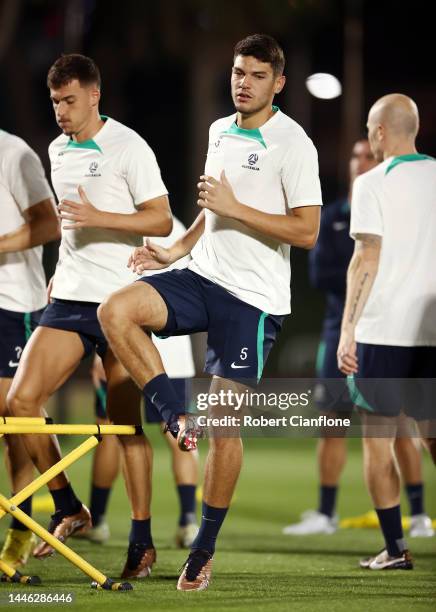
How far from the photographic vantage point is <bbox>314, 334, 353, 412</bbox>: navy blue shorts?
6.86 meters

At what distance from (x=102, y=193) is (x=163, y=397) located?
119 cm

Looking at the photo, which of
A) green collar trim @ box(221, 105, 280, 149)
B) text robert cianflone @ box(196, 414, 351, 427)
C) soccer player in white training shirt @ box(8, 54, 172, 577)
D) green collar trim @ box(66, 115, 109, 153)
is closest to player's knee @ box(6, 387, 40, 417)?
soccer player in white training shirt @ box(8, 54, 172, 577)

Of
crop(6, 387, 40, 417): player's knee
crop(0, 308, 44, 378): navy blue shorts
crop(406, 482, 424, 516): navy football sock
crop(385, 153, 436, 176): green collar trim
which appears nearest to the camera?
crop(6, 387, 40, 417): player's knee

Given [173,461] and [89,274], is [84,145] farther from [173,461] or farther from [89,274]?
[173,461]

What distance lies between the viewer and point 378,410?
6.45 metres

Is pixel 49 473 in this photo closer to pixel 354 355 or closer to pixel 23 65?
pixel 354 355

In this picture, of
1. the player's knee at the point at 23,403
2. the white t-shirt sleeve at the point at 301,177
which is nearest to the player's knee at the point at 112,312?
the player's knee at the point at 23,403

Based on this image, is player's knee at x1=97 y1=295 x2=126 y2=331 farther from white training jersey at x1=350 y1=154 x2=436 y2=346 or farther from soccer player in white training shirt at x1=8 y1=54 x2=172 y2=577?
white training jersey at x1=350 y1=154 x2=436 y2=346

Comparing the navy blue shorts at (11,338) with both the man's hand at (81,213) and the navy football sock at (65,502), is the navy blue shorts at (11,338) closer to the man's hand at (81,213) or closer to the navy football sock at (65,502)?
the navy football sock at (65,502)

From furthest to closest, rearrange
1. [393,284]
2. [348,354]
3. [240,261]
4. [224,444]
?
1. [393,284]
2. [348,354]
3. [240,261]
4. [224,444]

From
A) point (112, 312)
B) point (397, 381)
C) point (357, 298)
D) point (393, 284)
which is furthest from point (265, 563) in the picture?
point (112, 312)

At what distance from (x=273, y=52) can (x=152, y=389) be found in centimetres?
162

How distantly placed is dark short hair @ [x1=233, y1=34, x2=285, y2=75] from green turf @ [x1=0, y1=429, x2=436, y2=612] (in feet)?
7.74

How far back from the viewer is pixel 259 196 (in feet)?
19.2
